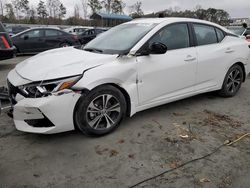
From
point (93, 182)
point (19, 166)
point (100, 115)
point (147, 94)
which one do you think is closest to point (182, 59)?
point (147, 94)

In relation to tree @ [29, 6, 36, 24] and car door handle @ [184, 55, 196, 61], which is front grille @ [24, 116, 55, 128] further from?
tree @ [29, 6, 36, 24]

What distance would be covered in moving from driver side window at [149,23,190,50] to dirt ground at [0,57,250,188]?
46.8 inches

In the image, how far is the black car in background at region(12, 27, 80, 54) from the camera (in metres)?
12.4

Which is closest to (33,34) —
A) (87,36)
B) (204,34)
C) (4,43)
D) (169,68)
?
(4,43)

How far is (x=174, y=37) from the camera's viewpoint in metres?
4.50

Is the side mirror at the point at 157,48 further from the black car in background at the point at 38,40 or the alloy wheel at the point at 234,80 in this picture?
the black car in background at the point at 38,40

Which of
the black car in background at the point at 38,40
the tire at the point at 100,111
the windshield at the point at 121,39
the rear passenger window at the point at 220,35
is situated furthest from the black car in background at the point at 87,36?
the tire at the point at 100,111

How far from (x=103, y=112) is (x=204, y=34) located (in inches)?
101

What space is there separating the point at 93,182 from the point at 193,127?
6.37 feet

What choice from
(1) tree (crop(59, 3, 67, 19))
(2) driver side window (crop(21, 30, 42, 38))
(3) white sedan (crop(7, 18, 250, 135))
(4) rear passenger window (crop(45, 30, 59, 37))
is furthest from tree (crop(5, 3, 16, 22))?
(3) white sedan (crop(7, 18, 250, 135))

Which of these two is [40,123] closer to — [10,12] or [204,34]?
[204,34]

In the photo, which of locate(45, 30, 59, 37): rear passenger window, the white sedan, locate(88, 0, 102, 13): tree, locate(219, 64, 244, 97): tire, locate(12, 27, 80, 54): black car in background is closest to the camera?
the white sedan

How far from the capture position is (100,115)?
12.2 ft

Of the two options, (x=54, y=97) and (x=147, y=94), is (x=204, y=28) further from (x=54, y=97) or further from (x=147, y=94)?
(x=54, y=97)
